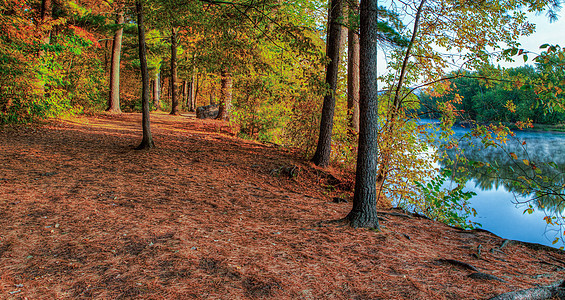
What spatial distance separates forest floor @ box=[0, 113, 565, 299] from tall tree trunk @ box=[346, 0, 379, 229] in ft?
0.95

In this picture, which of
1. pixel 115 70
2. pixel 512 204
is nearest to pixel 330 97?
pixel 512 204

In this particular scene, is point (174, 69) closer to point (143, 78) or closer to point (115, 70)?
point (115, 70)

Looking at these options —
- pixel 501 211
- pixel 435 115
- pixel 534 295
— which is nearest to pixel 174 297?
pixel 534 295

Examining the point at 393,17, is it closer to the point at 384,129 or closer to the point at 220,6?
the point at 384,129

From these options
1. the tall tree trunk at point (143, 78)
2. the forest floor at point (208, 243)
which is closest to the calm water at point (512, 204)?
the forest floor at point (208, 243)

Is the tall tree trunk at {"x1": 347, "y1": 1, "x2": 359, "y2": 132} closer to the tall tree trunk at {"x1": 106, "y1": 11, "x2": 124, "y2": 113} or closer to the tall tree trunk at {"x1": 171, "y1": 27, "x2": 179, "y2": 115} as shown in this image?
the tall tree trunk at {"x1": 171, "y1": 27, "x2": 179, "y2": 115}

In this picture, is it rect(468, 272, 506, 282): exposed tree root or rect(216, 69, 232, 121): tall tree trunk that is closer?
rect(468, 272, 506, 282): exposed tree root

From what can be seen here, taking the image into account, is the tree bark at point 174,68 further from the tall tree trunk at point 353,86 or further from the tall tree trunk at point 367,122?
the tall tree trunk at point 367,122

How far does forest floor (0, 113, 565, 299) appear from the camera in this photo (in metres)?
2.64

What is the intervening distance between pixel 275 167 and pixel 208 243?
154 inches

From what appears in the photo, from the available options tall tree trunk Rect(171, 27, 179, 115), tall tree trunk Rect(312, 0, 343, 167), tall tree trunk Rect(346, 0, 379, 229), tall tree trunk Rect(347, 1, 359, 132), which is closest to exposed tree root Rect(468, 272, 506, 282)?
tall tree trunk Rect(346, 0, 379, 229)

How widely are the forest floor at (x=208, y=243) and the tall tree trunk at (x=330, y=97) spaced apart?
1049 millimetres

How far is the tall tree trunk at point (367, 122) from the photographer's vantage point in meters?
4.20

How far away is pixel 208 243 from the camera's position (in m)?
3.51
